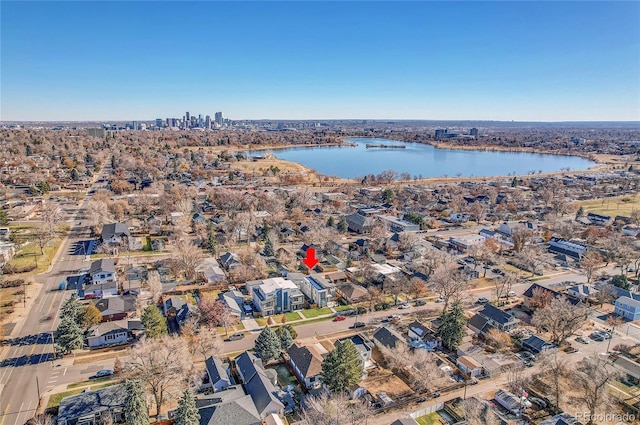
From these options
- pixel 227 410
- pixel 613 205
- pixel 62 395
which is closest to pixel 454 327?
pixel 227 410

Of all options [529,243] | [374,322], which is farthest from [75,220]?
[529,243]

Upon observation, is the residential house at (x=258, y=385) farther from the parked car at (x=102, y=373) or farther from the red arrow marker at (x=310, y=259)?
the red arrow marker at (x=310, y=259)

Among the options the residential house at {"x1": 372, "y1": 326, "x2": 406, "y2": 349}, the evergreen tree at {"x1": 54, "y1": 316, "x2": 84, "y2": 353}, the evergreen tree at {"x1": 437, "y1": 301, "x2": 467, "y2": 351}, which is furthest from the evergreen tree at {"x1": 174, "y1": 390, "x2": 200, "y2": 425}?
the evergreen tree at {"x1": 437, "y1": 301, "x2": 467, "y2": 351}

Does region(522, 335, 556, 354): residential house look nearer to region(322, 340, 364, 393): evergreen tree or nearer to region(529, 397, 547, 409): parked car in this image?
region(529, 397, 547, 409): parked car

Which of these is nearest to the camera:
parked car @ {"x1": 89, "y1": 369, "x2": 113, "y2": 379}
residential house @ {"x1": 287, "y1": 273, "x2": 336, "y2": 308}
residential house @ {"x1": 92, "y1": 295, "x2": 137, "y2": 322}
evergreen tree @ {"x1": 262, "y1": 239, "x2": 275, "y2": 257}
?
parked car @ {"x1": 89, "y1": 369, "x2": 113, "y2": 379}

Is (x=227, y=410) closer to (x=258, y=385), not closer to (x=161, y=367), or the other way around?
(x=258, y=385)

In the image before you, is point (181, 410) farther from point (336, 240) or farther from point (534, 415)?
point (336, 240)

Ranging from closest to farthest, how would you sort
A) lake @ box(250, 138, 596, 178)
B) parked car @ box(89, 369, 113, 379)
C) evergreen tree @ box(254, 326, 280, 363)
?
parked car @ box(89, 369, 113, 379) < evergreen tree @ box(254, 326, 280, 363) < lake @ box(250, 138, 596, 178)
